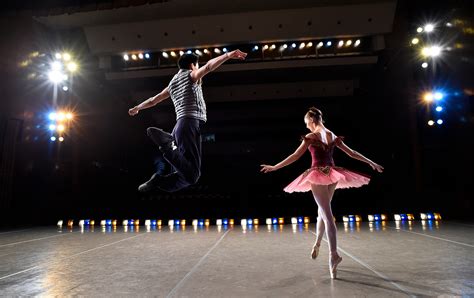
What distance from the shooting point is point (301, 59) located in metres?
10.5

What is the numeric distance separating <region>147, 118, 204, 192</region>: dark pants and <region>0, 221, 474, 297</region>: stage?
1.35 meters

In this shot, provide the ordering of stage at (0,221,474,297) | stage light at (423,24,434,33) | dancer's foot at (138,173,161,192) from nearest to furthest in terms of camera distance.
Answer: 1. dancer's foot at (138,173,161,192)
2. stage at (0,221,474,297)
3. stage light at (423,24,434,33)

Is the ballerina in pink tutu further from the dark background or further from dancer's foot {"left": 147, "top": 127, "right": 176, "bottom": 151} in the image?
the dark background

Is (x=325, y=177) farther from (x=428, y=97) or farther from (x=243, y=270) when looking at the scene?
(x=428, y=97)

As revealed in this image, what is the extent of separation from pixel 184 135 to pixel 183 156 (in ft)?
0.35

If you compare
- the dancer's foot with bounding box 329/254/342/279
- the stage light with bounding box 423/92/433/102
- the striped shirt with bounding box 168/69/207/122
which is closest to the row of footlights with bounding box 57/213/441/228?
the stage light with bounding box 423/92/433/102

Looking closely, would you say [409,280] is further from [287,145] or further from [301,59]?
[287,145]

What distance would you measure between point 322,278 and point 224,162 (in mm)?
9970

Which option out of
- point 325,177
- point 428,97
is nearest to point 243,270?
point 325,177

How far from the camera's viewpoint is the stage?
2377 millimetres

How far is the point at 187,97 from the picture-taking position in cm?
149

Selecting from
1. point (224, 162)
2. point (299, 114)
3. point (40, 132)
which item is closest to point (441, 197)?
point (299, 114)

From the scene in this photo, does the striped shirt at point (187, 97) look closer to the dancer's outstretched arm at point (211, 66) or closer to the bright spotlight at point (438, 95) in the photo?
the dancer's outstretched arm at point (211, 66)

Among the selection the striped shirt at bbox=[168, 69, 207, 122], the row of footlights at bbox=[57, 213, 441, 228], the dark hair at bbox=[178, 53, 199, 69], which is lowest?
the row of footlights at bbox=[57, 213, 441, 228]
